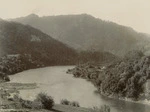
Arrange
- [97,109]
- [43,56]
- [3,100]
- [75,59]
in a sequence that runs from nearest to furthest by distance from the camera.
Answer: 1. [3,100]
2. [97,109]
3. [43,56]
4. [75,59]

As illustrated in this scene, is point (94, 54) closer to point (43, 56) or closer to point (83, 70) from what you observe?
point (83, 70)

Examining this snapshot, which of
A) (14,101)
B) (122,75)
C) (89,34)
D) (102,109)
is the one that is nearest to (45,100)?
(14,101)

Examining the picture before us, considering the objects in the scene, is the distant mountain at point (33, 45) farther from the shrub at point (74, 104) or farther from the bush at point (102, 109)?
the bush at point (102, 109)

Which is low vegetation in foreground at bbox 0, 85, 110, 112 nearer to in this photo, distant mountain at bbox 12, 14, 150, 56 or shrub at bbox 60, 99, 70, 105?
shrub at bbox 60, 99, 70, 105

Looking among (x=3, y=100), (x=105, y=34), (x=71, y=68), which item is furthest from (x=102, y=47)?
(x=3, y=100)

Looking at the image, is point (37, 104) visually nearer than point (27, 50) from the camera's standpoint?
Yes

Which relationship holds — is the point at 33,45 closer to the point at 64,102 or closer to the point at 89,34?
the point at 89,34
